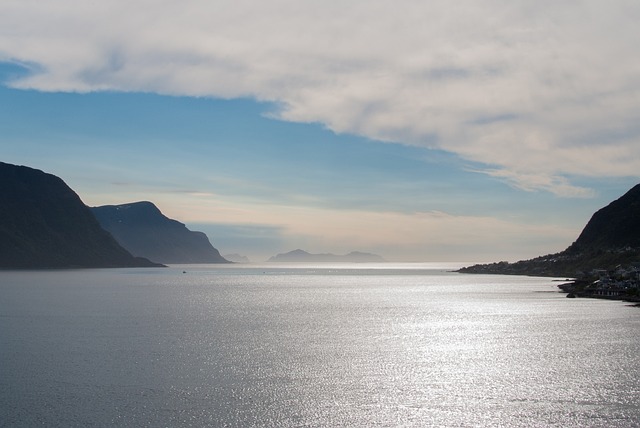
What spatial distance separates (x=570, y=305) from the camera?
12775 centimetres

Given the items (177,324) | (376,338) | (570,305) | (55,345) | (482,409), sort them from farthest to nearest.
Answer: (570,305) → (177,324) → (376,338) → (55,345) → (482,409)

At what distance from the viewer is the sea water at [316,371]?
4062 centimetres

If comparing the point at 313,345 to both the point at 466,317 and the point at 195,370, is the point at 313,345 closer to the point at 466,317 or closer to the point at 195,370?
the point at 195,370

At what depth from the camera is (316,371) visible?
5475 centimetres

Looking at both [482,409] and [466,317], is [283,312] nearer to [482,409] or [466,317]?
[466,317]

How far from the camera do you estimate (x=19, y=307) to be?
114125 millimetres

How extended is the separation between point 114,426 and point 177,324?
54064 millimetres

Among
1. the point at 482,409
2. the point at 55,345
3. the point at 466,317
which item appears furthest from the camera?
the point at 466,317

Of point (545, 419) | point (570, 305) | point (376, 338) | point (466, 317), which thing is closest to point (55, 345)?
point (376, 338)

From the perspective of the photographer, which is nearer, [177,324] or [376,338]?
[376,338]

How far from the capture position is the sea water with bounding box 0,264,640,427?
40625 mm

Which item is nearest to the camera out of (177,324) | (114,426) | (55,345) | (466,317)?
(114,426)

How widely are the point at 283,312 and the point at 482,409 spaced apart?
2945 inches

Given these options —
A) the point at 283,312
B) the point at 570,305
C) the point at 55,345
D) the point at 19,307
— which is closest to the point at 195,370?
the point at 55,345
